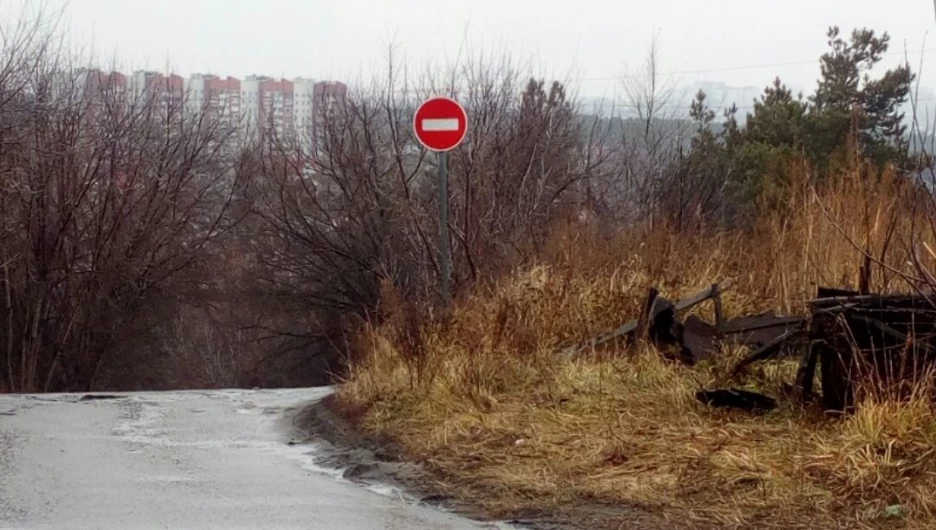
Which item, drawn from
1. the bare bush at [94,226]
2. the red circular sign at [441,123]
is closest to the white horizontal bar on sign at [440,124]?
the red circular sign at [441,123]

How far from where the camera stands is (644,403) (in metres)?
9.18

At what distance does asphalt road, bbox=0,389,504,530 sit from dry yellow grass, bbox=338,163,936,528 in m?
0.75

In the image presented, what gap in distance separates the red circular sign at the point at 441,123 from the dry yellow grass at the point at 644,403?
66.8 inches

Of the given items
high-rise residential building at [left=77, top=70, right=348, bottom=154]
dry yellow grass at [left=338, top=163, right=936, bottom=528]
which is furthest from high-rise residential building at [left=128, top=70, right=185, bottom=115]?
dry yellow grass at [left=338, top=163, right=936, bottom=528]

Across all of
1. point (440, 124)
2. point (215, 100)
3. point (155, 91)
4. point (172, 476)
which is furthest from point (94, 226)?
point (172, 476)

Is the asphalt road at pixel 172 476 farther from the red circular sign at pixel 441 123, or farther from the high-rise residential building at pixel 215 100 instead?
the high-rise residential building at pixel 215 100

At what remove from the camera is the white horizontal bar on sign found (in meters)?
12.3

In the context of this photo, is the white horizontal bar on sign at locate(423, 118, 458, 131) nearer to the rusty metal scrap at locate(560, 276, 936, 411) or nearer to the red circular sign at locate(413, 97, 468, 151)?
the red circular sign at locate(413, 97, 468, 151)

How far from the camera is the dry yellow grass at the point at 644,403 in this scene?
22.4 ft

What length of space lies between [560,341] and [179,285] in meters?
22.4

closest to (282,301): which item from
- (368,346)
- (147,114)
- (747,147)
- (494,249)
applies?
(147,114)

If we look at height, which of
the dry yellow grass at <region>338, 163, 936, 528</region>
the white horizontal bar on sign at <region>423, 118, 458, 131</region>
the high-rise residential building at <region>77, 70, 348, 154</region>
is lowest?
the dry yellow grass at <region>338, 163, 936, 528</region>

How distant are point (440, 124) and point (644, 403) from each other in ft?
14.2

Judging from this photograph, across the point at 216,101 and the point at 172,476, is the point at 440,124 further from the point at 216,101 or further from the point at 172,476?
the point at 216,101
